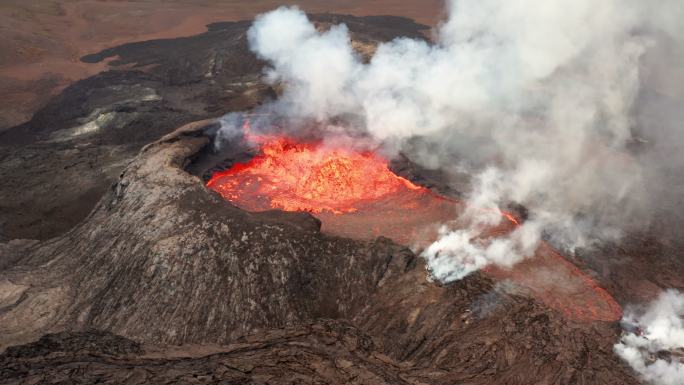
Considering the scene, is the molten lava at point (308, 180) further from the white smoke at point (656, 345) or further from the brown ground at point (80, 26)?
the brown ground at point (80, 26)

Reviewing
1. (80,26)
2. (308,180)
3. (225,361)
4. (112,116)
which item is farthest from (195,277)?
(80,26)

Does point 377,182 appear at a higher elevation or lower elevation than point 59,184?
higher

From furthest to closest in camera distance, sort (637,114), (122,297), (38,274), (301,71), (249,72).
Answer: (249,72), (637,114), (301,71), (38,274), (122,297)

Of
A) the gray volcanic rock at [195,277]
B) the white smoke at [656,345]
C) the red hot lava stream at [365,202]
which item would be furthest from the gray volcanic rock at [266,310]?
the red hot lava stream at [365,202]

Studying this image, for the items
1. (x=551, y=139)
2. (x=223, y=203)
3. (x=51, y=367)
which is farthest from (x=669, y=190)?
(x=51, y=367)

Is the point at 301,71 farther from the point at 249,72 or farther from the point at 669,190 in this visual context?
the point at 669,190

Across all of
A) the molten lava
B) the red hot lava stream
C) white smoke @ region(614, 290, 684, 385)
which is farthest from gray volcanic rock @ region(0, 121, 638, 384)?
the molten lava
